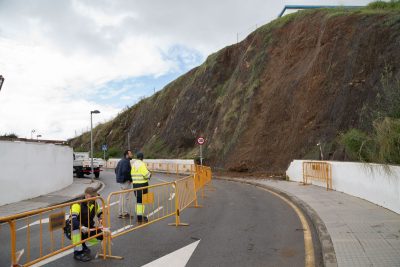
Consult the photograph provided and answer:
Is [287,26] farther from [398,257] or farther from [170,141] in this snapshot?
[398,257]

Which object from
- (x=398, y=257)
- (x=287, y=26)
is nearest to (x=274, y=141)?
(x=287, y=26)

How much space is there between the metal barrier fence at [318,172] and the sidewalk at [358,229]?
8.78 ft

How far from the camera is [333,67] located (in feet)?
96.4

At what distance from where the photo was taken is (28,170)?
17266 millimetres

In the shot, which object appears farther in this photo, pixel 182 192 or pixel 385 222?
pixel 182 192

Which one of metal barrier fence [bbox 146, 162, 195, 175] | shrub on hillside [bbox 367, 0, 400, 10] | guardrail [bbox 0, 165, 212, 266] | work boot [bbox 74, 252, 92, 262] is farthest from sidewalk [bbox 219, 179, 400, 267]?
shrub on hillside [bbox 367, 0, 400, 10]

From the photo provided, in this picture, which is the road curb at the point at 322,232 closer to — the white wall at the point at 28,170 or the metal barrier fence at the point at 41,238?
the metal barrier fence at the point at 41,238

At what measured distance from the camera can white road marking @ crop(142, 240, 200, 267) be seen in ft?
22.2

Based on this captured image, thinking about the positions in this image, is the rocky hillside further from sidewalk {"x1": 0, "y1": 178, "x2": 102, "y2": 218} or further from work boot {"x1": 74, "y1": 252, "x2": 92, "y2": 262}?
work boot {"x1": 74, "y1": 252, "x2": 92, "y2": 262}

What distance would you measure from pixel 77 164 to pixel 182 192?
2341cm

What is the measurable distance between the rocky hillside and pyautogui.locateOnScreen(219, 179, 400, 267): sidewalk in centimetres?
909

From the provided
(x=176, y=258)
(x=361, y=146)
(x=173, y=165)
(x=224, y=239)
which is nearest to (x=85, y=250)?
(x=176, y=258)

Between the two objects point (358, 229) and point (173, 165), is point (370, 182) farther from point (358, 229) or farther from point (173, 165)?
point (173, 165)

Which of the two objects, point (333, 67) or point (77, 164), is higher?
point (333, 67)
